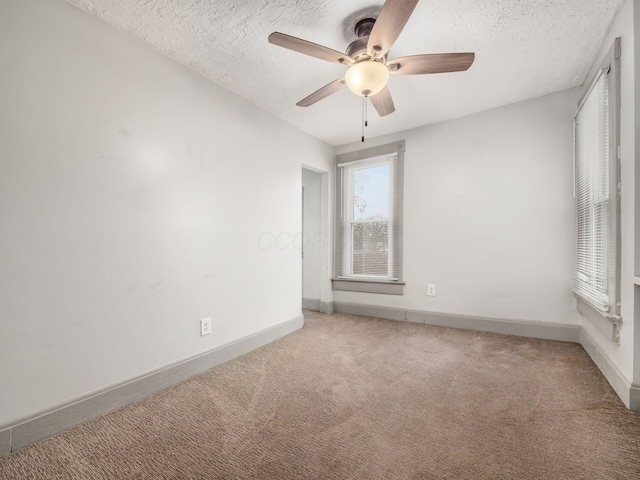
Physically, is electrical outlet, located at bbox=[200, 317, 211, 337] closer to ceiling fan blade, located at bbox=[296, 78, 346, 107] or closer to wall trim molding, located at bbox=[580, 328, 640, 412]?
ceiling fan blade, located at bbox=[296, 78, 346, 107]

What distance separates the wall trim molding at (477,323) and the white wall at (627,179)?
0.98 meters

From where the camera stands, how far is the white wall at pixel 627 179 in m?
1.62

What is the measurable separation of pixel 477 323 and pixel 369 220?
1.75 meters

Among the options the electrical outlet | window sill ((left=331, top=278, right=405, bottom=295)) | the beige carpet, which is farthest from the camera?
window sill ((left=331, top=278, right=405, bottom=295))

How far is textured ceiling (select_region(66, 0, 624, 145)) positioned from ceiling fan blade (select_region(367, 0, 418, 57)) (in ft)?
0.90

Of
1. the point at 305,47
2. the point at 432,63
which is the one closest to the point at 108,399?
the point at 305,47

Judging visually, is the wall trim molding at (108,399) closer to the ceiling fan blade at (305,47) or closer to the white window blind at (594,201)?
the ceiling fan blade at (305,47)

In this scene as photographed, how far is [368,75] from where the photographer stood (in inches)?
67.9

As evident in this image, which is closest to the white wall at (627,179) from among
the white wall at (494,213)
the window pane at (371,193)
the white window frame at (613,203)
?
the white window frame at (613,203)

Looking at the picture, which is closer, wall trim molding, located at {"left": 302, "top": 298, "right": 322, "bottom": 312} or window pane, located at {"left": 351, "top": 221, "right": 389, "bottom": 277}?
window pane, located at {"left": 351, "top": 221, "right": 389, "bottom": 277}

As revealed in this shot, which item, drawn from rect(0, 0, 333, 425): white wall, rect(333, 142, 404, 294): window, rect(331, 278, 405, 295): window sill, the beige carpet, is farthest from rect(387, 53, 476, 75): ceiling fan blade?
rect(331, 278, 405, 295): window sill

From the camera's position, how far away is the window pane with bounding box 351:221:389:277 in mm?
3758

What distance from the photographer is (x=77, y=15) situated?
1626 mm

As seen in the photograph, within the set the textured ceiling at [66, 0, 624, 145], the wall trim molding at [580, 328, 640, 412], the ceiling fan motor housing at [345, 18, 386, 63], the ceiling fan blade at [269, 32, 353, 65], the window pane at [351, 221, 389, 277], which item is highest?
the textured ceiling at [66, 0, 624, 145]
